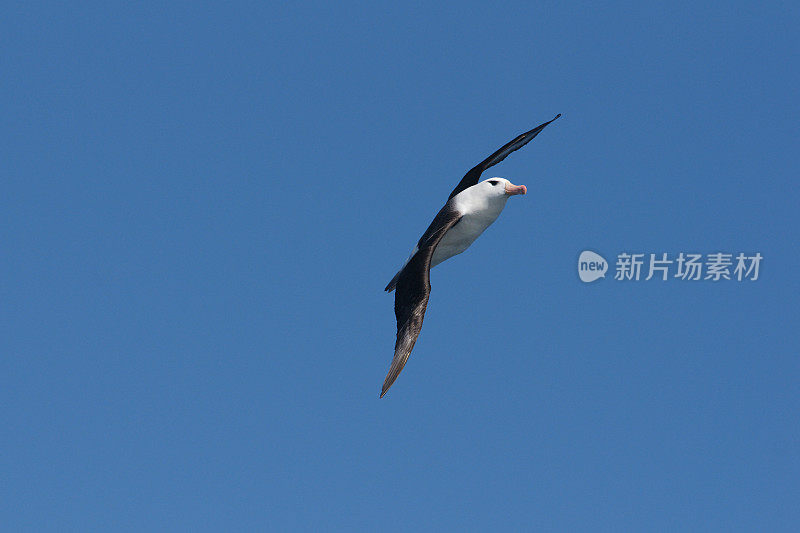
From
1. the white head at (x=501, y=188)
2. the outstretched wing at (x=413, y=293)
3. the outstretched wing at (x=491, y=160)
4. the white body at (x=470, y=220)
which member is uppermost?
the outstretched wing at (x=491, y=160)

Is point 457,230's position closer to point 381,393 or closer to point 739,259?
point 381,393

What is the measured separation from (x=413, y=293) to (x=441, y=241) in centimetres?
188

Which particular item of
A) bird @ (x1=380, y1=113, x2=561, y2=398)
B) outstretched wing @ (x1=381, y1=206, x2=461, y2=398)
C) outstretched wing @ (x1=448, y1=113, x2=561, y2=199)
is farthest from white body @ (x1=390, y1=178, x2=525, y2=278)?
outstretched wing @ (x1=448, y1=113, x2=561, y2=199)

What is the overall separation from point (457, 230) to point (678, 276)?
18.8 feet

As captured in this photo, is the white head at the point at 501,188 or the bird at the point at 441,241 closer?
the bird at the point at 441,241

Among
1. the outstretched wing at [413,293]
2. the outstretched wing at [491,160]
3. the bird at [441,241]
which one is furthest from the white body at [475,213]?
the outstretched wing at [491,160]

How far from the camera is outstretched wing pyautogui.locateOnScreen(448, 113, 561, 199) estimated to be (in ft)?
80.9

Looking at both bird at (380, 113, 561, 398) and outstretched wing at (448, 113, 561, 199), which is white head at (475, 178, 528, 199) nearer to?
bird at (380, 113, 561, 398)

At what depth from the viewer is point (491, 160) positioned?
Answer: 24797 millimetres

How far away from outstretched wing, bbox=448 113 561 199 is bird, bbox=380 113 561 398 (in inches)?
19.2

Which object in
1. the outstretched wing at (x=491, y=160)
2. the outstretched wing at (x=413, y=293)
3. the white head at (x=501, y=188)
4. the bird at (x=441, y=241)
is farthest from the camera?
the outstretched wing at (x=491, y=160)

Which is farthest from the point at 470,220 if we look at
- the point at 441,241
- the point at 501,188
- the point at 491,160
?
the point at 491,160

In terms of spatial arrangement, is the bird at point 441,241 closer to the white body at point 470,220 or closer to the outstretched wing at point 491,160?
the white body at point 470,220

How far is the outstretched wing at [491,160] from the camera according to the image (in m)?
24.7
